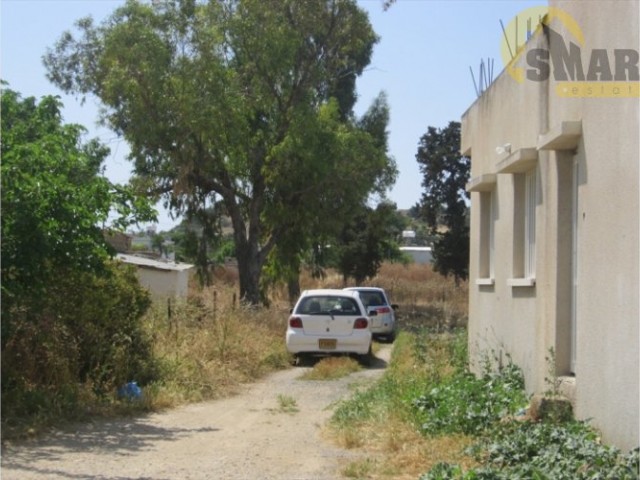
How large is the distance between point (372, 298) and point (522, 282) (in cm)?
1568

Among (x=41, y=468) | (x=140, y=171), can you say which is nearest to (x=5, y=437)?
(x=41, y=468)

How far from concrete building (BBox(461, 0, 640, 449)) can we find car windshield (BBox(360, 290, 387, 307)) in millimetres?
13038


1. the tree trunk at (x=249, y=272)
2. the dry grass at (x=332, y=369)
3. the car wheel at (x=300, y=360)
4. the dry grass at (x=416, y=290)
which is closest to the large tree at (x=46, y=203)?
the dry grass at (x=332, y=369)

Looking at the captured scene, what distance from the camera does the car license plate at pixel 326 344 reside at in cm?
1778

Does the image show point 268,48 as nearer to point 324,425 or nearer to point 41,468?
point 324,425

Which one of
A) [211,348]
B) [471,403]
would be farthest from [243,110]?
[471,403]

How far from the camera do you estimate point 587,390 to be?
785 centimetres

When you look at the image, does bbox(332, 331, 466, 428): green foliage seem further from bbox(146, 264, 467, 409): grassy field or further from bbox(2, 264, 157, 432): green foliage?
bbox(2, 264, 157, 432): green foliage

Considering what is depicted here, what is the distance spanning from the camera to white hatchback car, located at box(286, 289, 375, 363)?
58.3ft

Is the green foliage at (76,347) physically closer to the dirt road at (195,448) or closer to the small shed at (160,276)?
the dirt road at (195,448)

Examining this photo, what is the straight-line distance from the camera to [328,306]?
1834cm

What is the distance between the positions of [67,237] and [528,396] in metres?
5.50

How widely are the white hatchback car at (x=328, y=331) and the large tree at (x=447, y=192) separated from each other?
2174cm

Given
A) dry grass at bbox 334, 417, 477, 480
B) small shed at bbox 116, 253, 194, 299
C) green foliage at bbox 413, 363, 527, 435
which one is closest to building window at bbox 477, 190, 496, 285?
green foliage at bbox 413, 363, 527, 435
